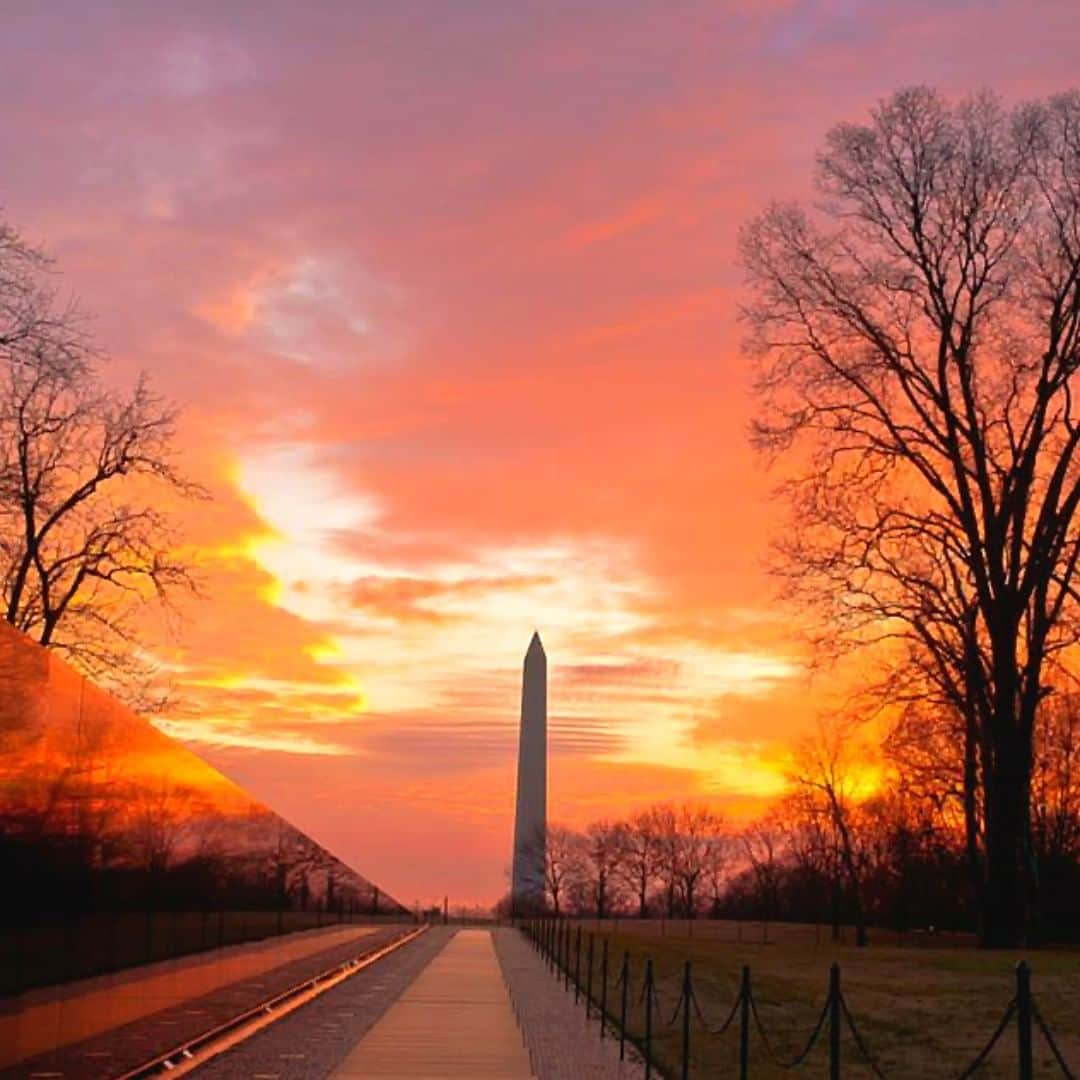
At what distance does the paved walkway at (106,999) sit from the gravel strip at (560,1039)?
3819 millimetres

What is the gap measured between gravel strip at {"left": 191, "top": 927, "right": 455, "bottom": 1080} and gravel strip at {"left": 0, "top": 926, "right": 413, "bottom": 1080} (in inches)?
23.0

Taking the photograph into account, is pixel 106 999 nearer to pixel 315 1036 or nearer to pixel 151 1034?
pixel 151 1034

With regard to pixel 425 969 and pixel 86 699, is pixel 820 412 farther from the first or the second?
pixel 86 699

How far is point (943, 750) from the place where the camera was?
53.8m

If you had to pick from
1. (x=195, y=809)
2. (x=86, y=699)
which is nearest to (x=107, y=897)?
(x=86, y=699)

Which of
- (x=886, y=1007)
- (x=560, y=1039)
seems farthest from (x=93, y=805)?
(x=886, y=1007)

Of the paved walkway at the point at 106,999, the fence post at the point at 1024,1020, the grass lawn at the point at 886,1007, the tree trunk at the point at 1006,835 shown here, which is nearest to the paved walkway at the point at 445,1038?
the grass lawn at the point at 886,1007

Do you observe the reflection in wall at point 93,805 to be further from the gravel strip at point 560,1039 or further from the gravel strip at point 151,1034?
the gravel strip at point 560,1039

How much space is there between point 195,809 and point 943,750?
38463mm

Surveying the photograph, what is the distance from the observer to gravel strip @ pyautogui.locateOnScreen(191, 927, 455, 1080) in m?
14.6

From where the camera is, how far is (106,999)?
44.7ft

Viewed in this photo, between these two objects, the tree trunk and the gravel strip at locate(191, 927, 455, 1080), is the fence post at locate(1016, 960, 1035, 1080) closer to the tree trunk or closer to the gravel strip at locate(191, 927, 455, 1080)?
the gravel strip at locate(191, 927, 455, 1080)

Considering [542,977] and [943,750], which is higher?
[943,750]

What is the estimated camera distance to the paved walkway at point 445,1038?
14578mm
